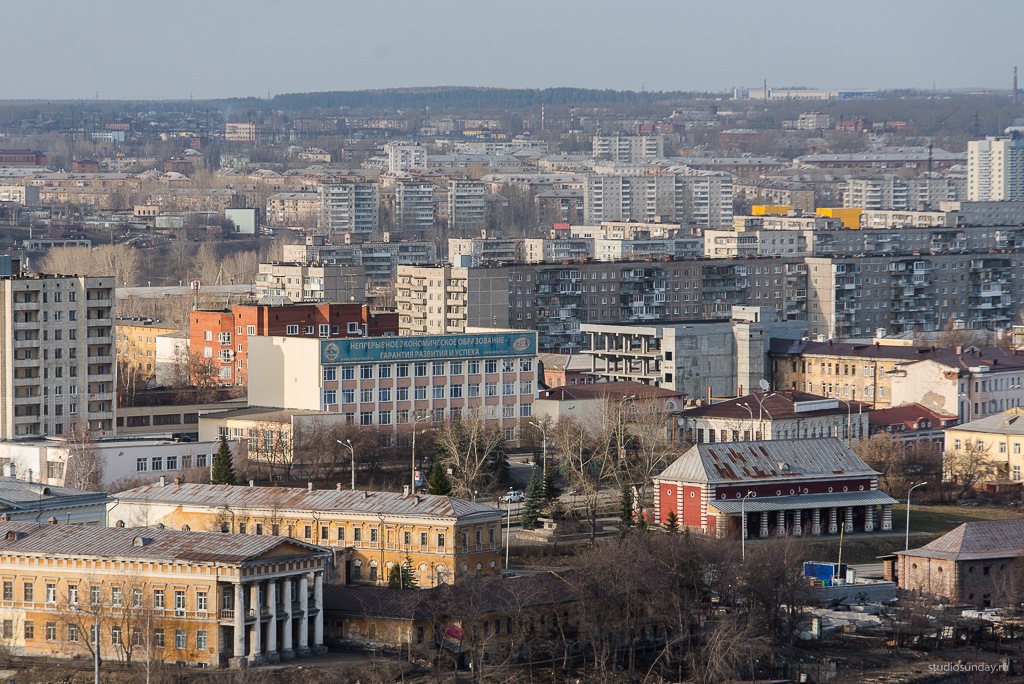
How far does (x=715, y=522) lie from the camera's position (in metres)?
38.4

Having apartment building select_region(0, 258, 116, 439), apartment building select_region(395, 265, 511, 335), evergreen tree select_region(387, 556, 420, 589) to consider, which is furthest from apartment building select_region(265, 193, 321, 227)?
evergreen tree select_region(387, 556, 420, 589)

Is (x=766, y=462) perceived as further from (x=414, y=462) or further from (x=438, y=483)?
(x=414, y=462)

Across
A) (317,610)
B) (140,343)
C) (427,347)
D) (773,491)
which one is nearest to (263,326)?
(427,347)

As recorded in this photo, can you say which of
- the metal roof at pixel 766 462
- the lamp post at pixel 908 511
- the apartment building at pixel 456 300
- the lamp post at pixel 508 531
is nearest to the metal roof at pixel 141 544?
the lamp post at pixel 508 531

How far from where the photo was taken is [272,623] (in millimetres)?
28328

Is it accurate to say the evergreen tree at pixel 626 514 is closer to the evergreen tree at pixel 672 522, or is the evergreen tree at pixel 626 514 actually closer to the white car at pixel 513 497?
the evergreen tree at pixel 672 522

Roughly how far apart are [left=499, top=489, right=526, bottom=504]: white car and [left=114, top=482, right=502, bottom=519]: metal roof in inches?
234

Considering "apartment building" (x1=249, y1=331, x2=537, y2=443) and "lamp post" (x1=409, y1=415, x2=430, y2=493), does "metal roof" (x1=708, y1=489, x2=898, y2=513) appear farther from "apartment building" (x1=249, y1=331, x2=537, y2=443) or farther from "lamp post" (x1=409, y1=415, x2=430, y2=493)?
"apartment building" (x1=249, y1=331, x2=537, y2=443)

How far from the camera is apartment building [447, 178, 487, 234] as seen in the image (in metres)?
138

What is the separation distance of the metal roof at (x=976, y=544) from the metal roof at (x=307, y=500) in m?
6.76

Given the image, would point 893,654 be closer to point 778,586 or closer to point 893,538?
point 778,586

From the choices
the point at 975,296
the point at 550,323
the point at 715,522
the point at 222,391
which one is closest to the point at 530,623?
the point at 715,522

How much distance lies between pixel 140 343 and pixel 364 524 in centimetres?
2936

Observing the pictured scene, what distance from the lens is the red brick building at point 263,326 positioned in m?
52.3
